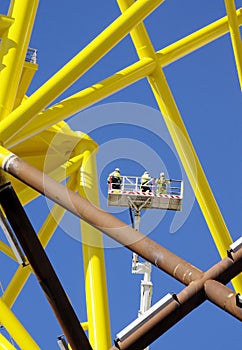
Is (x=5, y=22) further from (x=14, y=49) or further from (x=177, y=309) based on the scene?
(x=177, y=309)

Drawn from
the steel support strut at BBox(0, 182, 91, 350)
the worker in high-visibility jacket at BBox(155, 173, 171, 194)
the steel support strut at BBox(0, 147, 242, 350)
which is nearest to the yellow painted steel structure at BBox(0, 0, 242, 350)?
the steel support strut at BBox(0, 182, 91, 350)

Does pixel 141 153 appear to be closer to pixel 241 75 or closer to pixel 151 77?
pixel 151 77

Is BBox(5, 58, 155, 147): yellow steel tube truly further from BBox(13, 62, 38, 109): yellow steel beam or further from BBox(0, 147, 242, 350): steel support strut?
BBox(13, 62, 38, 109): yellow steel beam

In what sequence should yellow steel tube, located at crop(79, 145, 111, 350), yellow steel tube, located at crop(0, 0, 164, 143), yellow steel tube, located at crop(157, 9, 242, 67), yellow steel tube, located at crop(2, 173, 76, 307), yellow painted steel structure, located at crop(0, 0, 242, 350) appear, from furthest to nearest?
1. yellow steel tube, located at crop(2, 173, 76, 307)
2. yellow steel tube, located at crop(157, 9, 242, 67)
3. yellow steel tube, located at crop(79, 145, 111, 350)
4. yellow painted steel structure, located at crop(0, 0, 242, 350)
5. yellow steel tube, located at crop(0, 0, 164, 143)

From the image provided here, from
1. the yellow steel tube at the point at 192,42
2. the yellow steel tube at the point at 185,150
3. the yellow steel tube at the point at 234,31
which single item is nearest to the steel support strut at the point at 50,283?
the yellow steel tube at the point at 185,150

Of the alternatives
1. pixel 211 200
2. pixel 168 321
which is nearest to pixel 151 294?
pixel 211 200

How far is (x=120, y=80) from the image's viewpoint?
13828 mm

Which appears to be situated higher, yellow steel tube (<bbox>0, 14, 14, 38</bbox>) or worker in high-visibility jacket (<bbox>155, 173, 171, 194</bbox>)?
yellow steel tube (<bbox>0, 14, 14, 38</bbox>)

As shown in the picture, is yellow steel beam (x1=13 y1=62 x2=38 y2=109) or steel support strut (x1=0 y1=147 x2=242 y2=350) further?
yellow steel beam (x1=13 y1=62 x2=38 y2=109)

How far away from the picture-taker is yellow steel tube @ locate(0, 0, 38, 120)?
474 inches

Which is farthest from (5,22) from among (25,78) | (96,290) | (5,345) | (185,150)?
(5,345)

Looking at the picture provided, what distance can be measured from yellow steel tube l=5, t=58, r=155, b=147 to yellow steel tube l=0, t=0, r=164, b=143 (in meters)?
0.36

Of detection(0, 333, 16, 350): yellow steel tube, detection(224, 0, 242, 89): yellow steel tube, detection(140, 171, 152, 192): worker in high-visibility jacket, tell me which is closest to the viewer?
detection(0, 333, 16, 350): yellow steel tube

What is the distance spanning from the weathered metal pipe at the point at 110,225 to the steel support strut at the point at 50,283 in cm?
55
